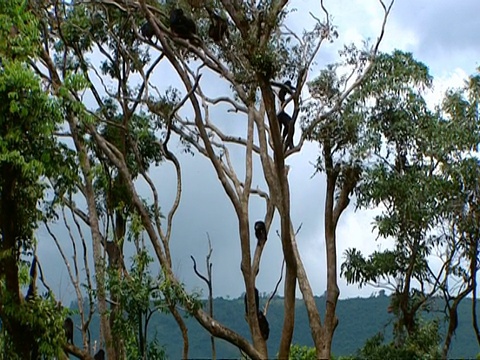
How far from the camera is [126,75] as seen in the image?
14.1 m

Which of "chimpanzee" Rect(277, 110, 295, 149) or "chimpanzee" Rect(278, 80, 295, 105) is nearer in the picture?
"chimpanzee" Rect(277, 110, 295, 149)

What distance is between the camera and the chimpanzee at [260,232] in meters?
11.9

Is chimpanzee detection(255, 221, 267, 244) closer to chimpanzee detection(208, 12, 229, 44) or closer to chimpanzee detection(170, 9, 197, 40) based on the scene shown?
chimpanzee detection(208, 12, 229, 44)

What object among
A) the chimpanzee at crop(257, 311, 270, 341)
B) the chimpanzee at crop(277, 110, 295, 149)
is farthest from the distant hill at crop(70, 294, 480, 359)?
the chimpanzee at crop(277, 110, 295, 149)

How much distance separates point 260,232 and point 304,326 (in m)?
6.73

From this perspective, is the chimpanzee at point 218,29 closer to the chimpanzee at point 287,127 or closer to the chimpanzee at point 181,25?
the chimpanzee at point 181,25

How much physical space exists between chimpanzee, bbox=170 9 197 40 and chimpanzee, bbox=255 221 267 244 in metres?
2.72

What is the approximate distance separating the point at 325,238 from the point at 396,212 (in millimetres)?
1286

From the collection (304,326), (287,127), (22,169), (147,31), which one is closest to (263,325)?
(287,127)

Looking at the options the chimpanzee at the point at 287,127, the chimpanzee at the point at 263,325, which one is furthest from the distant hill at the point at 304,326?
the chimpanzee at the point at 287,127

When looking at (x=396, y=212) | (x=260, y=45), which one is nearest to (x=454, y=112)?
(x=396, y=212)

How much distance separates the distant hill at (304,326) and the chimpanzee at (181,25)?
12.4ft

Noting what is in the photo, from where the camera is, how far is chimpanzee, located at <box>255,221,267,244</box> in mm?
11903

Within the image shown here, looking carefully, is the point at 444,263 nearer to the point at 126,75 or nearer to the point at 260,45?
the point at 260,45
